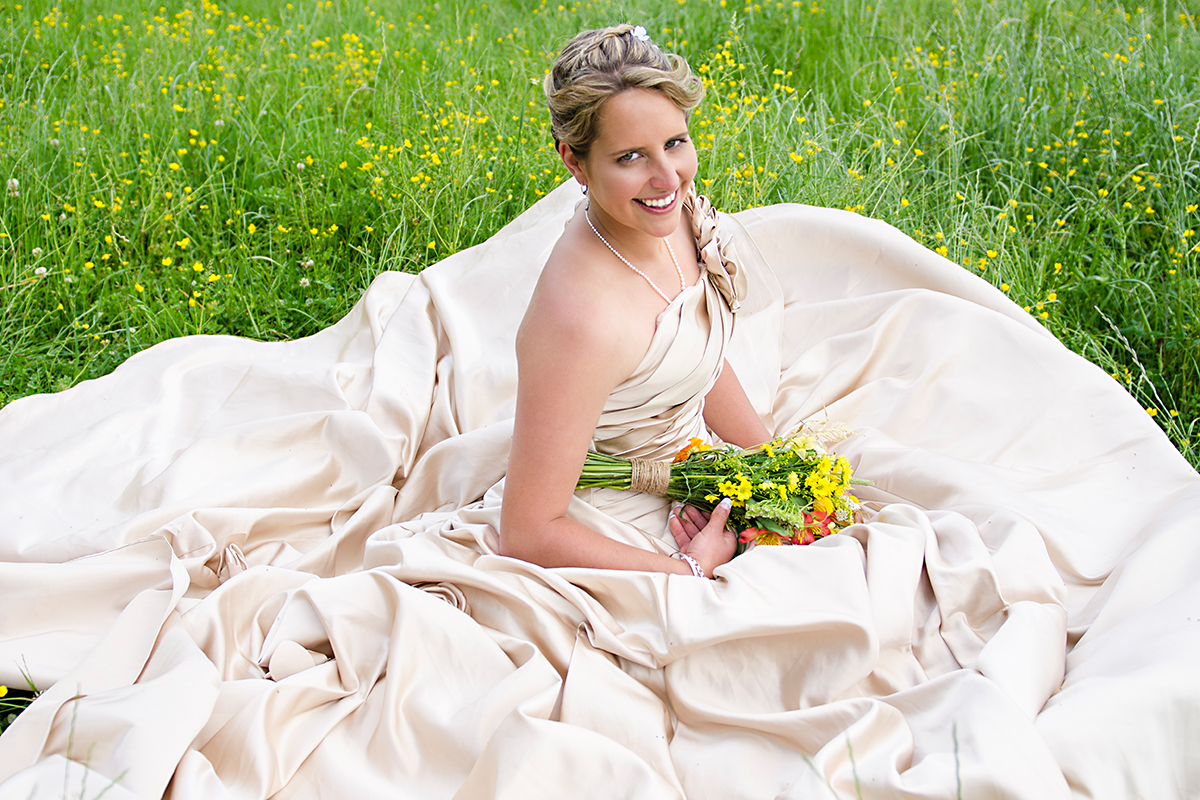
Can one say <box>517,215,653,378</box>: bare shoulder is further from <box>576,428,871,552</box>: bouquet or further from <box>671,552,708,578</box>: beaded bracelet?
<box>671,552,708,578</box>: beaded bracelet

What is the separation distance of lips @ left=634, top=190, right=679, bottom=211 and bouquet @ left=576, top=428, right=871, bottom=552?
63 cm

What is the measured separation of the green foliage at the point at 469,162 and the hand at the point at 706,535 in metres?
2.07

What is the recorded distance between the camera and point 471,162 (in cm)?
465

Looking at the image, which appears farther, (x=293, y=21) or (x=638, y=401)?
(x=293, y=21)

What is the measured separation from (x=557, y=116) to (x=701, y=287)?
564mm

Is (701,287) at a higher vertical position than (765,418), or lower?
higher

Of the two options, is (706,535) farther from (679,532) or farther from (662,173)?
(662,173)

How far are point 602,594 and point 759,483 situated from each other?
46 centimetres

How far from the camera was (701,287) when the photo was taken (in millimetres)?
2348

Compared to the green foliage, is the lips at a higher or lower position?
higher

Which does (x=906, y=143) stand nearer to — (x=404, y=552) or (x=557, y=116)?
(x=557, y=116)

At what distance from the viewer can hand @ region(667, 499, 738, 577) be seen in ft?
7.40

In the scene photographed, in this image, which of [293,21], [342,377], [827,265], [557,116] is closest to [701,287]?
[557,116]

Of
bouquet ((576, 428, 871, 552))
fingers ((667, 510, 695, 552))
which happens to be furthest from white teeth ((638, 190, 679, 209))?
fingers ((667, 510, 695, 552))
